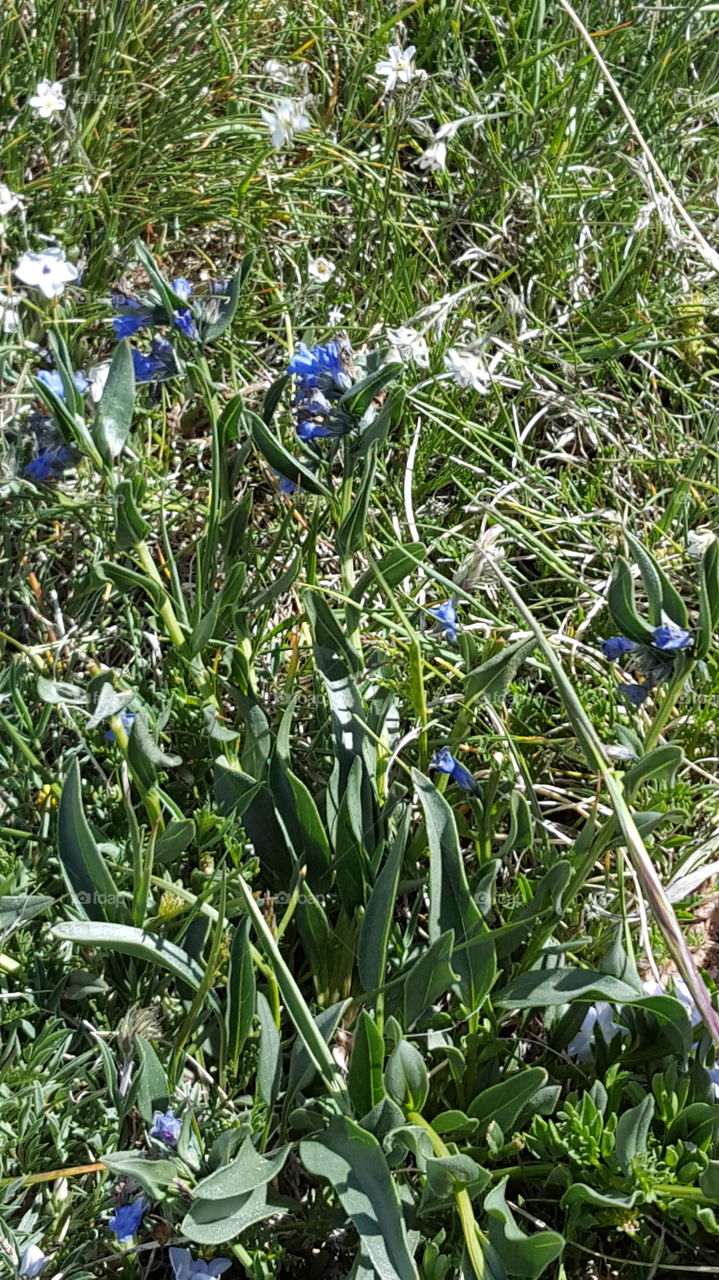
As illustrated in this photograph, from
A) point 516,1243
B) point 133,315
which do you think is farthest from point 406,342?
point 516,1243

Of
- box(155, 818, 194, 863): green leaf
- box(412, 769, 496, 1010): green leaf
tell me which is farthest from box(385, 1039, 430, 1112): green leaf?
box(155, 818, 194, 863): green leaf

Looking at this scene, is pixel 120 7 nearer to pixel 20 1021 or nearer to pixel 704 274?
pixel 704 274

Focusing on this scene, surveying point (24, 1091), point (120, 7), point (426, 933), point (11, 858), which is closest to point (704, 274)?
point (120, 7)

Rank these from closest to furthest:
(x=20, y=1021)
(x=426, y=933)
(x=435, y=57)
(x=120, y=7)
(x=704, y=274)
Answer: (x=20, y=1021), (x=426, y=933), (x=120, y=7), (x=704, y=274), (x=435, y=57)

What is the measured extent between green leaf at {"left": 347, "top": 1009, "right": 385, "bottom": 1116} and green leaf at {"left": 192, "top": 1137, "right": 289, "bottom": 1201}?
10cm

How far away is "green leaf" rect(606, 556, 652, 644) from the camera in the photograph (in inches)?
46.6

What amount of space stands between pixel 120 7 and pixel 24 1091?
1.69 meters

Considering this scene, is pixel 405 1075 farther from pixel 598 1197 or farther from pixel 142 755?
pixel 142 755

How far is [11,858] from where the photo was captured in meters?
1.37

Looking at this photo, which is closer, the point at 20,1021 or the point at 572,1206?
the point at 572,1206

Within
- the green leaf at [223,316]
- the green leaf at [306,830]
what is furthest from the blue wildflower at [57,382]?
the green leaf at [306,830]

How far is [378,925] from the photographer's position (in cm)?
120

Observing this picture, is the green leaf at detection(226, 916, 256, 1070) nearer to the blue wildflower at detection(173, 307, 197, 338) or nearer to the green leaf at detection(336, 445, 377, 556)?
the green leaf at detection(336, 445, 377, 556)

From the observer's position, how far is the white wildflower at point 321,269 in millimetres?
1928
